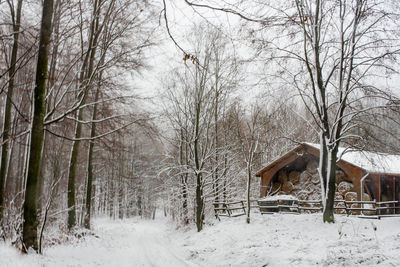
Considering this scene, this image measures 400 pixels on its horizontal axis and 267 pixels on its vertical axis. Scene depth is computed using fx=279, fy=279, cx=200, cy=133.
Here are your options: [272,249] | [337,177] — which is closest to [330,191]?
[272,249]

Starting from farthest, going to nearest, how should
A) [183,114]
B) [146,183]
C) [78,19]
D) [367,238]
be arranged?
[146,183] < [183,114] < [367,238] < [78,19]

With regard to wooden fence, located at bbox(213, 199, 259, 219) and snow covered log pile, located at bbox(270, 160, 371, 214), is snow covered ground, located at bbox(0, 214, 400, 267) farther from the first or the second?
snow covered log pile, located at bbox(270, 160, 371, 214)

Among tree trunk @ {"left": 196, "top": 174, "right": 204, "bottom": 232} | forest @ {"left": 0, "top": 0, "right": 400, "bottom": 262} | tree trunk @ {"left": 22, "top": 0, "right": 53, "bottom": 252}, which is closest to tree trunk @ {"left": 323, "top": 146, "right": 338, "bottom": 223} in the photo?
forest @ {"left": 0, "top": 0, "right": 400, "bottom": 262}

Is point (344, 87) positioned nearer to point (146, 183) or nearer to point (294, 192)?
point (294, 192)

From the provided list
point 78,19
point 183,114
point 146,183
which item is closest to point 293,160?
point 183,114

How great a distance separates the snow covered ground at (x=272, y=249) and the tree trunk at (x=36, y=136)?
0.53m

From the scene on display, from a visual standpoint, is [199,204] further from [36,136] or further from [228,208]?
[36,136]

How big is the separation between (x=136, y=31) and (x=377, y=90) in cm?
906

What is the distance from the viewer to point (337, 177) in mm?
17281

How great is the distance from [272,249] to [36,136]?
7742 mm

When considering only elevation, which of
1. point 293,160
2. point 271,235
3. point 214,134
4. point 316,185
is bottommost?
point 271,235

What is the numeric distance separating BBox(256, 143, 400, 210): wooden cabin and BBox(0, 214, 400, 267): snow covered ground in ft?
12.3

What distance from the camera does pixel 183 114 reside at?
18.1m

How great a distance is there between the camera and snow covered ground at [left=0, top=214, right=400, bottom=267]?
6.77m
